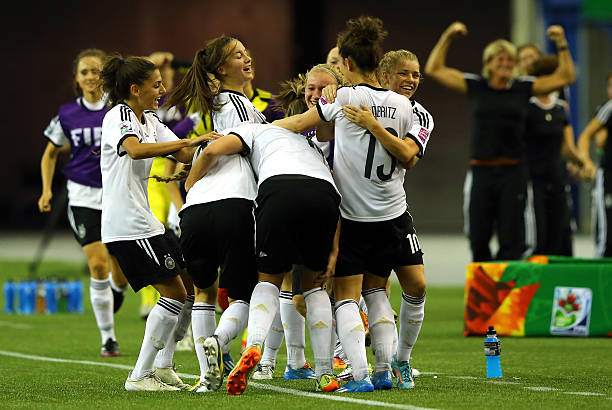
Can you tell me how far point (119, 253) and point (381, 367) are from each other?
1.53 m

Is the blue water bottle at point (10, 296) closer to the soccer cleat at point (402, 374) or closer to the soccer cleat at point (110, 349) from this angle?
the soccer cleat at point (110, 349)

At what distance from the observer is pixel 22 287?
1261 cm

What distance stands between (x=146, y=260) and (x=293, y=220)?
95 centimetres

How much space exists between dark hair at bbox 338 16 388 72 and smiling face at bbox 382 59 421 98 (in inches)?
13.8

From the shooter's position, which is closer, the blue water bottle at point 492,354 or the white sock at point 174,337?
the white sock at point 174,337

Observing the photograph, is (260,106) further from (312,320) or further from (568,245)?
(568,245)

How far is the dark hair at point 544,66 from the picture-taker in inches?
436

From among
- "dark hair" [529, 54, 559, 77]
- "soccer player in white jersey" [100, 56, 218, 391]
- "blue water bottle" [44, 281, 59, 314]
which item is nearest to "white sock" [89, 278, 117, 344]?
"soccer player in white jersey" [100, 56, 218, 391]

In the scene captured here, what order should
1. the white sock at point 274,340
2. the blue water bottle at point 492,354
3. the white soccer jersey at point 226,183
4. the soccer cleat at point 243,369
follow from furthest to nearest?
the white sock at point 274,340 < the blue water bottle at point 492,354 < the white soccer jersey at point 226,183 < the soccer cleat at point 243,369

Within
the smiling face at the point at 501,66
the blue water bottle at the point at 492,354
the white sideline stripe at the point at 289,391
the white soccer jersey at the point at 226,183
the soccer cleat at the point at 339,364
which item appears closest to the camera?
the white sideline stripe at the point at 289,391

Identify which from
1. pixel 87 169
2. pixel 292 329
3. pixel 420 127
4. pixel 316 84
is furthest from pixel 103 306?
pixel 420 127

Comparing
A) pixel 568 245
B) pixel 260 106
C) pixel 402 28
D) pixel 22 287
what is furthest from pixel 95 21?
pixel 260 106

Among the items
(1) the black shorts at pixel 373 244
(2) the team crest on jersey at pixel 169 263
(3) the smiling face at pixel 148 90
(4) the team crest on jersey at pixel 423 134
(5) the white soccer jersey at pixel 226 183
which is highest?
(3) the smiling face at pixel 148 90

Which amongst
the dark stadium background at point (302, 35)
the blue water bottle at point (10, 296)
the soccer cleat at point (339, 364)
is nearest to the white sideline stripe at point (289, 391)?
the soccer cleat at point (339, 364)
